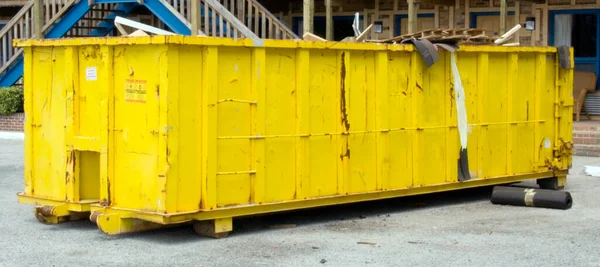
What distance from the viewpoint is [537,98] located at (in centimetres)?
1325

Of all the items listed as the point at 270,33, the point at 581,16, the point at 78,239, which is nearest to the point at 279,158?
the point at 78,239

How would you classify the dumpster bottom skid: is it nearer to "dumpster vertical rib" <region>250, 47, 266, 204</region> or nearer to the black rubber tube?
"dumpster vertical rib" <region>250, 47, 266, 204</region>

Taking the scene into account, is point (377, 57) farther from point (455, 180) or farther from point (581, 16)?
point (581, 16)

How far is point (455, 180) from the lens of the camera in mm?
12211

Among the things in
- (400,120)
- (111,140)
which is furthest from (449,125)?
(111,140)

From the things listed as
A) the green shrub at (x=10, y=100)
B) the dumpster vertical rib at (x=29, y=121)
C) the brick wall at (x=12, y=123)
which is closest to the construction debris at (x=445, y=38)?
the dumpster vertical rib at (x=29, y=121)

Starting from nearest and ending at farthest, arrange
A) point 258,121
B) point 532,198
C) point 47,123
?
point 258,121
point 47,123
point 532,198

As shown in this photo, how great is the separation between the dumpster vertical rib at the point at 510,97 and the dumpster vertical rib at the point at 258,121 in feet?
13.1

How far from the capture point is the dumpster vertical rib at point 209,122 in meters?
9.70

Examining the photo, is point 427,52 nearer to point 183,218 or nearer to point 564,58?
point 564,58

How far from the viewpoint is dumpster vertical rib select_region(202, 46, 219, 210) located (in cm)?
970

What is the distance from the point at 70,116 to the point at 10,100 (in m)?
13.1

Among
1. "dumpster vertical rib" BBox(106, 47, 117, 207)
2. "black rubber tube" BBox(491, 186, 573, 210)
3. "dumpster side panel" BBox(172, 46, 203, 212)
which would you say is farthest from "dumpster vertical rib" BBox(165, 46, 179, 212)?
"black rubber tube" BBox(491, 186, 573, 210)

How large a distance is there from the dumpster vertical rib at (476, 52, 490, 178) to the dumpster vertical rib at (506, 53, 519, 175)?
0.43 metres
